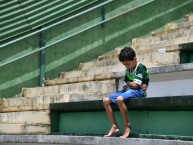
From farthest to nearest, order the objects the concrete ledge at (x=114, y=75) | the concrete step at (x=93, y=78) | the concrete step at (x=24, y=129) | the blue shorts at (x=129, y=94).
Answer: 1. the concrete step at (x=93, y=78)
2. the concrete step at (x=24, y=129)
3. the concrete ledge at (x=114, y=75)
4. the blue shorts at (x=129, y=94)

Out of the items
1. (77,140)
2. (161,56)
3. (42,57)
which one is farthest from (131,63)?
(42,57)

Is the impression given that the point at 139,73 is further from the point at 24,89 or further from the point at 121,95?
the point at 24,89

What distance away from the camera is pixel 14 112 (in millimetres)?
6695

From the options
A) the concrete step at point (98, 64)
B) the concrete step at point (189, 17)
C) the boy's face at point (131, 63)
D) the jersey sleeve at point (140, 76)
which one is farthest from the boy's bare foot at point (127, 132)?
the concrete step at point (189, 17)

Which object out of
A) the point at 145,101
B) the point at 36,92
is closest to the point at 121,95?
the point at 145,101

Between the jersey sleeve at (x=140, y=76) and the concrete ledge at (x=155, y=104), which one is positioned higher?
the jersey sleeve at (x=140, y=76)

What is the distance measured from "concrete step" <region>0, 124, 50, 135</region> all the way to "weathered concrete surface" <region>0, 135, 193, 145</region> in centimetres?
21

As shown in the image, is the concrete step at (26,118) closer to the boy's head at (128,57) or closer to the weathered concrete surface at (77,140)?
the weathered concrete surface at (77,140)

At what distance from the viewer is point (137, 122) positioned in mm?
5129

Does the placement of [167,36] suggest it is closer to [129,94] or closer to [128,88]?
[128,88]

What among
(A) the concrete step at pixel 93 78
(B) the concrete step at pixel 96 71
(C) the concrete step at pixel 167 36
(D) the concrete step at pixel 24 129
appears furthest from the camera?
(C) the concrete step at pixel 167 36

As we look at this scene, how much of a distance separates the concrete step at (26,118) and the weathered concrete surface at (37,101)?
11cm

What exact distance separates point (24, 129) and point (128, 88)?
1.79 meters

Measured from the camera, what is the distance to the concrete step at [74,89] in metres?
6.67
